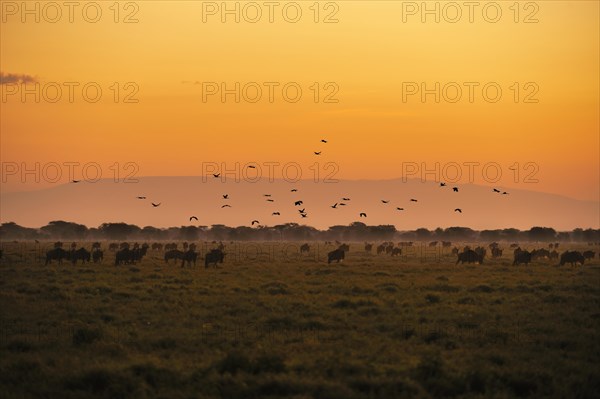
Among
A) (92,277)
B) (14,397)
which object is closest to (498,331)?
(14,397)

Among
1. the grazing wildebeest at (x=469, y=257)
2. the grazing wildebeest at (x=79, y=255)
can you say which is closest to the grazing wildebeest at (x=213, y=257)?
the grazing wildebeest at (x=79, y=255)

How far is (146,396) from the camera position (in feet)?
45.5

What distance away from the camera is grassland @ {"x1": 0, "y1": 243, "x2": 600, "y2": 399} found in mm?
14648

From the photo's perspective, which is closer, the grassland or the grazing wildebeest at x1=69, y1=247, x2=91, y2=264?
the grassland

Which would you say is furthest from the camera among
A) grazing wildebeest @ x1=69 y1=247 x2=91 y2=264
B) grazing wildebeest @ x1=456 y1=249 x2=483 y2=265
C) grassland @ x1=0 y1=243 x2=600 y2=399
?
grazing wildebeest @ x1=456 y1=249 x2=483 y2=265

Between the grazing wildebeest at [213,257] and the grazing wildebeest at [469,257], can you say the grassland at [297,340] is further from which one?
the grazing wildebeest at [469,257]

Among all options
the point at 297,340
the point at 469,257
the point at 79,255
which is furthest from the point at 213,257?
the point at 297,340

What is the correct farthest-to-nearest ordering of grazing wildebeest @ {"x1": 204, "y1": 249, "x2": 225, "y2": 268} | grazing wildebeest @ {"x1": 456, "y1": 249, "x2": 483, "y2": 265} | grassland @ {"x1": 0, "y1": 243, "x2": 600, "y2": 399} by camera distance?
grazing wildebeest @ {"x1": 456, "y1": 249, "x2": 483, "y2": 265} → grazing wildebeest @ {"x1": 204, "y1": 249, "x2": 225, "y2": 268} → grassland @ {"x1": 0, "y1": 243, "x2": 600, "y2": 399}

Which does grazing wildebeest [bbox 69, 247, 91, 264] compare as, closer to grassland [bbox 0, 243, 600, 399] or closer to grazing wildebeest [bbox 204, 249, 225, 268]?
grazing wildebeest [bbox 204, 249, 225, 268]

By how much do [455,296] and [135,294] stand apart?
13.5 m

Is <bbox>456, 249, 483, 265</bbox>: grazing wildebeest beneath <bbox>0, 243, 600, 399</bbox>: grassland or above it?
above

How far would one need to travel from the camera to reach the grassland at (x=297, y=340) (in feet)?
48.1

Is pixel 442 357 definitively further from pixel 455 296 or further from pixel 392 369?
pixel 455 296

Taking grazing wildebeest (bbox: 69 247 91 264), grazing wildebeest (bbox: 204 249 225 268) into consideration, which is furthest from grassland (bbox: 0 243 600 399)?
grazing wildebeest (bbox: 69 247 91 264)
